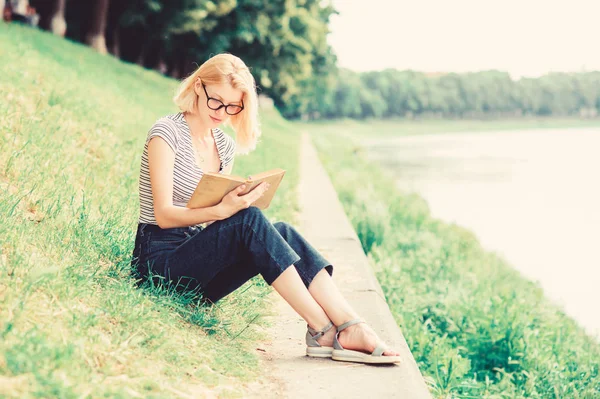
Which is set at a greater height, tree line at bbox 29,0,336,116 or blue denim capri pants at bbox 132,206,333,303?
tree line at bbox 29,0,336,116

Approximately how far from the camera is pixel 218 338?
3.26 meters

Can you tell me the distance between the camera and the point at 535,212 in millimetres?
15305

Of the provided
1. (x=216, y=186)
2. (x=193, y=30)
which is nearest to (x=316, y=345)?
(x=216, y=186)

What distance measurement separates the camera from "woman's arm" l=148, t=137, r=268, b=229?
3168mm

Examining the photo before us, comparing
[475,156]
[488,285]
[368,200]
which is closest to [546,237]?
[368,200]

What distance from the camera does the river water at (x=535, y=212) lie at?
9.73 m

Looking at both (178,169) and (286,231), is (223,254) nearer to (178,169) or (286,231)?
(286,231)

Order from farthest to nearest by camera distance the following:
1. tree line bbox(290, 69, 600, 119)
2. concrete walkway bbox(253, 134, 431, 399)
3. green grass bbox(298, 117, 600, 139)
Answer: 1. tree line bbox(290, 69, 600, 119)
2. green grass bbox(298, 117, 600, 139)
3. concrete walkway bbox(253, 134, 431, 399)

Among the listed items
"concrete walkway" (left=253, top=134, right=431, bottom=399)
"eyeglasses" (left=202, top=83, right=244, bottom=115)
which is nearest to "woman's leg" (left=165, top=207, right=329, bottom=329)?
"concrete walkway" (left=253, top=134, right=431, bottom=399)

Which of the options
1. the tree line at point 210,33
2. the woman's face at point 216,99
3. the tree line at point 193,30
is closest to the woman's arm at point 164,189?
the woman's face at point 216,99

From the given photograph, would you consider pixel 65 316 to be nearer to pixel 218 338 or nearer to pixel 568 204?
pixel 218 338

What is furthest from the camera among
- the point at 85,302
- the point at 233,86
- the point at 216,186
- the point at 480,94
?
the point at 480,94

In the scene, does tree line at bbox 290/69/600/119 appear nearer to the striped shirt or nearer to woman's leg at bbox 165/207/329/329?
the striped shirt

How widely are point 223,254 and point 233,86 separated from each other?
837 mm
